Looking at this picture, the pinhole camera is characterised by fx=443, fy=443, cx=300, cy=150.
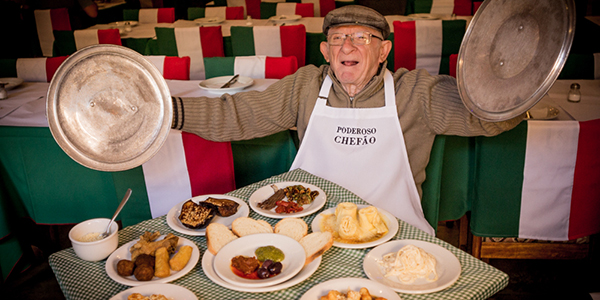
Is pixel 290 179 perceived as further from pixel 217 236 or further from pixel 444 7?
pixel 444 7

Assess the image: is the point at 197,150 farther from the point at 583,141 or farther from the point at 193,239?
the point at 583,141

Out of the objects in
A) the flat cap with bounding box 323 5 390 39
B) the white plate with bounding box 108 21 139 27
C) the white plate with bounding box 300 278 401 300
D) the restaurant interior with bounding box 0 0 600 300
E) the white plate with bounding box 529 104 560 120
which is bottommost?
the restaurant interior with bounding box 0 0 600 300

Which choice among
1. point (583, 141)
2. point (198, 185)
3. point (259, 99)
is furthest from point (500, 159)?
point (198, 185)

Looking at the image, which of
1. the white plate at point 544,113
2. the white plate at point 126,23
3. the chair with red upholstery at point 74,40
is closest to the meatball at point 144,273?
the white plate at point 544,113

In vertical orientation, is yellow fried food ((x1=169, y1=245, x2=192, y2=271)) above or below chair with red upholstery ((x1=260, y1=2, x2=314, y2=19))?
below

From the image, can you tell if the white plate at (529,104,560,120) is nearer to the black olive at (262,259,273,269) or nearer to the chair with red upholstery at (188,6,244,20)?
the black olive at (262,259,273,269)

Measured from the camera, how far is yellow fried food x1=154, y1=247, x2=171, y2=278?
47.0 inches

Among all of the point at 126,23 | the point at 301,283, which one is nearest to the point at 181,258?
the point at 301,283

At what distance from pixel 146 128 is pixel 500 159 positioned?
Answer: 5.66 ft

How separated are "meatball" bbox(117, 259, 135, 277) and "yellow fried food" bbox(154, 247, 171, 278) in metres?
0.07

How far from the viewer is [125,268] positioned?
121cm

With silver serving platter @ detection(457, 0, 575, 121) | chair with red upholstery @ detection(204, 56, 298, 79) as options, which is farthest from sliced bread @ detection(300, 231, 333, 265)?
chair with red upholstery @ detection(204, 56, 298, 79)

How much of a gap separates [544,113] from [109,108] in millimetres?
2040

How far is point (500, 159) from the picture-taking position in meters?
2.27
